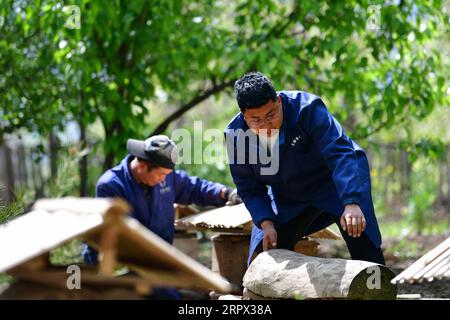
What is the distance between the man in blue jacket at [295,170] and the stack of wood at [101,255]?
5.38 ft

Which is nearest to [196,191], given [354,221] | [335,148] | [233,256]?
[233,256]

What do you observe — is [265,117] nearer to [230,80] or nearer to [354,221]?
[354,221]

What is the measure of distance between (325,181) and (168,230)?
5.00 feet

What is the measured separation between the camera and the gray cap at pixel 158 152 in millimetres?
5254

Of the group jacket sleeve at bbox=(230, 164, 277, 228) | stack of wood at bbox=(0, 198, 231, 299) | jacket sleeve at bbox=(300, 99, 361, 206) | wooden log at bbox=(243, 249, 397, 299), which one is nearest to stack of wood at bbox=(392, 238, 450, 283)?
wooden log at bbox=(243, 249, 397, 299)

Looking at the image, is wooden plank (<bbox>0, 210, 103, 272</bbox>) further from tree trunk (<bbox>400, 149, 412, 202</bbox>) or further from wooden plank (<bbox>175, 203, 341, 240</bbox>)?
tree trunk (<bbox>400, 149, 412, 202</bbox>)

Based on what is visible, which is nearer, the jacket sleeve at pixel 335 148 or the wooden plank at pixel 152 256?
the wooden plank at pixel 152 256

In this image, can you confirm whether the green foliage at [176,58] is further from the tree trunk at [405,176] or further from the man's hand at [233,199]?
the tree trunk at [405,176]

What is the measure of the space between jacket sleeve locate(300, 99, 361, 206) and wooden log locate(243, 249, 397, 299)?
14.7 inches

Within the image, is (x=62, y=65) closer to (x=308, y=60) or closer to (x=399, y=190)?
(x=308, y=60)

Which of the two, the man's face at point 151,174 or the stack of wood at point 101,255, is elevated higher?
the stack of wood at point 101,255

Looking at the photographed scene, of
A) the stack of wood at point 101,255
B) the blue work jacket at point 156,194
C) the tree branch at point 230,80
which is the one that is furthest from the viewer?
the tree branch at point 230,80

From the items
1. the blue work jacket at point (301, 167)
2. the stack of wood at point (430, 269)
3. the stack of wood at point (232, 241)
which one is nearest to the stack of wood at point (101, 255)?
the stack of wood at point (430, 269)

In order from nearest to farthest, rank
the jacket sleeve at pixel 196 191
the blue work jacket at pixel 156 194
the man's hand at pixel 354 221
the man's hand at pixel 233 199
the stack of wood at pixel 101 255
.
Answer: the stack of wood at pixel 101 255
the man's hand at pixel 354 221
the blue work jacket at pixel 156 194
the man's hand at pixel 233 199
the jacket sleeve at pixel 196 191
